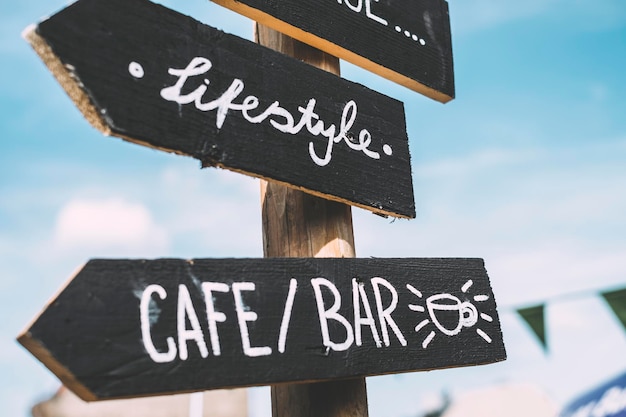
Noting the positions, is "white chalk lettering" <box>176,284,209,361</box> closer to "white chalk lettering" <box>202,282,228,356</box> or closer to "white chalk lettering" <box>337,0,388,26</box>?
"white chalk lettering" <box>202,282,228,356</box>

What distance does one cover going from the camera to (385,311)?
4.13ft

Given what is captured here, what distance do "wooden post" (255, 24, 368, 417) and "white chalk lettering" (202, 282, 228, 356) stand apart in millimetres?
366

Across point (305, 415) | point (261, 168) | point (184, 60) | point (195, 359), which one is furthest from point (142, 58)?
point (305, 415)

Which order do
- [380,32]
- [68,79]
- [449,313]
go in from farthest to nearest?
1. [380,32]
2. [449,313]
3. [68,79]

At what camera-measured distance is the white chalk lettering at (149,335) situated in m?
0.96

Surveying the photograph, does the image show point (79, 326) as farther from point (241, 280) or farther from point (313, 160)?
point (313, 160)

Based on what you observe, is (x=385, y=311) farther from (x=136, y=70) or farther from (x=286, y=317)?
(x=136, y=70)

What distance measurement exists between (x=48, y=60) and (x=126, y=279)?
355 mm

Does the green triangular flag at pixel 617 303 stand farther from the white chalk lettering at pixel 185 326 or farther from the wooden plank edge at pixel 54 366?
the wooden plank edge at pixel 54 366

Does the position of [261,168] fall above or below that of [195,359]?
above

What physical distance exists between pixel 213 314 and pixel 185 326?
0.18 feet

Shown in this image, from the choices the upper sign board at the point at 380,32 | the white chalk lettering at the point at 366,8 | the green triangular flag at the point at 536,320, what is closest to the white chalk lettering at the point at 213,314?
the upper sign board at the point at 380,32

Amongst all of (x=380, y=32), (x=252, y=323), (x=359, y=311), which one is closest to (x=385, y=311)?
(x=359, y=311)

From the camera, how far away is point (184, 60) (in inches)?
44.8
